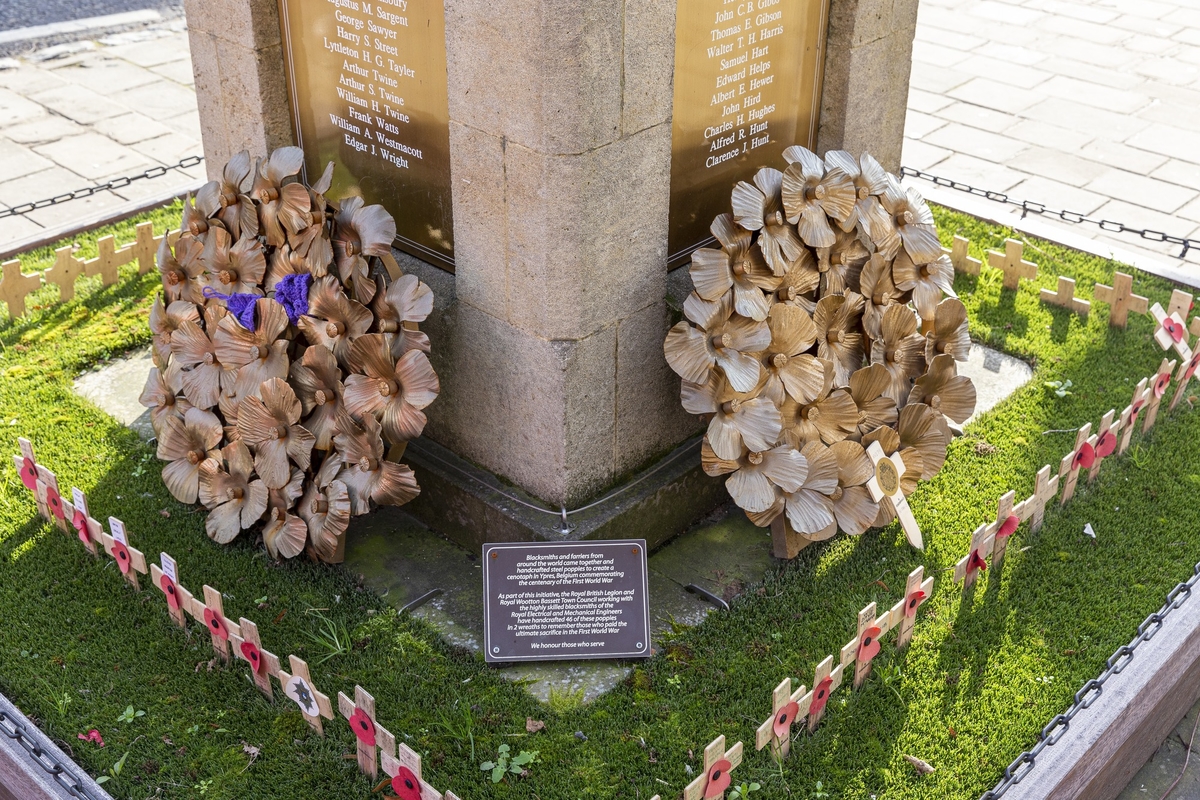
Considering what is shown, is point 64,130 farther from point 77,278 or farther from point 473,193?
point 473,193

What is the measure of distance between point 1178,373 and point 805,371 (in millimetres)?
2215

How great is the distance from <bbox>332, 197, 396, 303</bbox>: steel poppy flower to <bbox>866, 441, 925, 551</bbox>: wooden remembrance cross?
80.2 inches

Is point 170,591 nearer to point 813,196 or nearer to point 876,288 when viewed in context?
point 813,196

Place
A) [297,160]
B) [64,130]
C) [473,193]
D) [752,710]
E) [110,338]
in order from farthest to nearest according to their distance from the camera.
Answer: [64,130] → [110,338] → [297,160] → [473,193] → [752,710]

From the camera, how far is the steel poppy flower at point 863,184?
15.9ft

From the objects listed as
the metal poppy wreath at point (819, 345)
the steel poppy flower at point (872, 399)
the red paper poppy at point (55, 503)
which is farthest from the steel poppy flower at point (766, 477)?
the red paper poppy at point (55, 503)

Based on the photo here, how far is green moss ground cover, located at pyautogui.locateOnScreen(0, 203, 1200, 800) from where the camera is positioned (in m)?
3.91

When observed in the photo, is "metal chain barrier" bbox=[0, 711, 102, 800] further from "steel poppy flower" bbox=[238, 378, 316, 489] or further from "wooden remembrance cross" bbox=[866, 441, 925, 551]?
"wooden remembrance cross" bbox=[866, 441, 925, 551]

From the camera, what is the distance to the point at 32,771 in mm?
3783

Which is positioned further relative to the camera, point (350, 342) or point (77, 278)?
point (77, 278)

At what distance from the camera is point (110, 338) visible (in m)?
6.18

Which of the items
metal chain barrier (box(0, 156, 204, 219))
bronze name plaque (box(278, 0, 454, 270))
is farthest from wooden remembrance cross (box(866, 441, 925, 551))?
metal chain barrier (box(0, 156, 204, 219))

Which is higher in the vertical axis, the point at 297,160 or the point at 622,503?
the point at 297,160

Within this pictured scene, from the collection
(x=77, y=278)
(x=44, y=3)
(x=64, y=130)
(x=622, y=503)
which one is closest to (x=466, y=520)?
(x=622, y=503)
